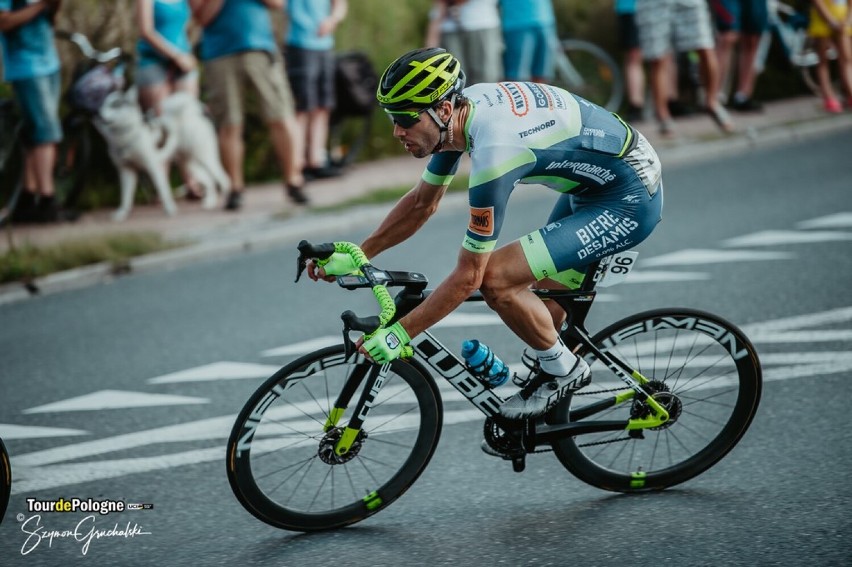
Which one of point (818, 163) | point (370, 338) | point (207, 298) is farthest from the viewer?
→ point (818, 163)

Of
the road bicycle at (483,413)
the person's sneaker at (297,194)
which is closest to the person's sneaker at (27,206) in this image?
the person's sneaker at (297,194)

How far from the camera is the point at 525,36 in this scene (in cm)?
1294

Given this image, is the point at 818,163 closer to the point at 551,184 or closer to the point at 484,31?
the point at 484,31

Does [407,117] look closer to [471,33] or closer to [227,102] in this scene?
[227,102]

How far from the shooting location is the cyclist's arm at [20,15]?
11.0 metres

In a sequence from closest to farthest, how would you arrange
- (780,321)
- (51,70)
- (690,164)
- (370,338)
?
(370,338) → (780,321) → (51,70) → (690,164)

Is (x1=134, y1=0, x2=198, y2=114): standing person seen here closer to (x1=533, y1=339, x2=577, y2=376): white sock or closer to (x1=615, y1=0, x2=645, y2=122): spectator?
(x1=615, y1=0, x2=645, y2=122): spectator

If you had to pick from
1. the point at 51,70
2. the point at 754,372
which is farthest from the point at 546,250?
the point at 51,70

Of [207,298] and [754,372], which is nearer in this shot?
[754,372]

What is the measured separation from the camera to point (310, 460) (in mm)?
4832

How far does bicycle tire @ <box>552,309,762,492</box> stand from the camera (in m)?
4.87

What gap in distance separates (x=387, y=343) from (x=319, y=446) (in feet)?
2.19

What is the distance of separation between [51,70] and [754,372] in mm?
8217

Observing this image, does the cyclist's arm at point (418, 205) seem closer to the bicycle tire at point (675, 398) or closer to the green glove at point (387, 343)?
the green glove at point (387, 343)
